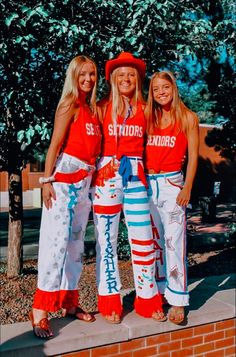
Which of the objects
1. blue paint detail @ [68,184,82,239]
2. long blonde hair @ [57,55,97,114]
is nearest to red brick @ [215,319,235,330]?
blue paint detail @ [68,184,82,239]

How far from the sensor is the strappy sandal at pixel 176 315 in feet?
11.1

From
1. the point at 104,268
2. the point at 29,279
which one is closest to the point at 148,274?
the point at 104,268

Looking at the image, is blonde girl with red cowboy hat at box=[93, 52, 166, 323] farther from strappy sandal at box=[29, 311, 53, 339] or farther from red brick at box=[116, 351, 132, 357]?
strappy sandal at box=[29, 311, 53, 339]

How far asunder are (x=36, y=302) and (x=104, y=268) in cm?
54

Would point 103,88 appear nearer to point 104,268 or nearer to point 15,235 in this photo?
point 15,235

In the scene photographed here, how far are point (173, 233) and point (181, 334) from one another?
774mm

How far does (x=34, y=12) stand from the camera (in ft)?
11.2

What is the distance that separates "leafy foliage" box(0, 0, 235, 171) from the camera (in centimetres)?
372

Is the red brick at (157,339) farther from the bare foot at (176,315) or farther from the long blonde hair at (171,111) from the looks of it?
the long blonde hair at (171,111)

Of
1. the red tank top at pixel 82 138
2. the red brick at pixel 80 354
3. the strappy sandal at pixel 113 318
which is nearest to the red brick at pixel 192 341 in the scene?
the strappy sandal at pixel 113 318

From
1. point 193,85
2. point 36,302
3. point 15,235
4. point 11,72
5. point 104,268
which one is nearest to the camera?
point 36,302

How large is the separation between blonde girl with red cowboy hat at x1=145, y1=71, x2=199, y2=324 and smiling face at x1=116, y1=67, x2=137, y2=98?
20 centimetres

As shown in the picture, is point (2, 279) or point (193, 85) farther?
point (193, 85)

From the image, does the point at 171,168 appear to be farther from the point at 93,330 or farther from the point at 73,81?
the point at 93,330
